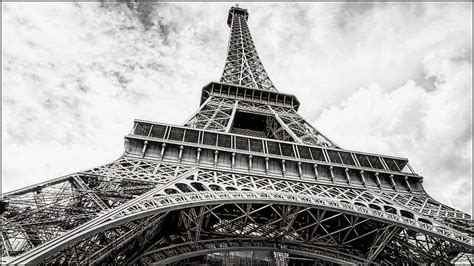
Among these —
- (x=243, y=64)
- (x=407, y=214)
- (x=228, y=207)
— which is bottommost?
(x=407, y=214)

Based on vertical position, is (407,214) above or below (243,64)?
below

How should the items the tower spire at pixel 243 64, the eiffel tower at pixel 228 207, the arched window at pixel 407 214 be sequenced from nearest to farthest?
the eiffel tower at pixel 228 207 < the arched window at pixel 407 214 < the tower spire at pixel 243 64

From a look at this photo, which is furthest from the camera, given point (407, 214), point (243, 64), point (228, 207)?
point (243, 64)

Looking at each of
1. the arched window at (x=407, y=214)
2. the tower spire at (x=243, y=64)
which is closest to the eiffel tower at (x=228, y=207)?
the arched window at (x=407, y=214)

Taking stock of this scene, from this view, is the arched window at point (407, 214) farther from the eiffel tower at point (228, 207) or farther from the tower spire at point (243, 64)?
the tower spire at point (243, 64)

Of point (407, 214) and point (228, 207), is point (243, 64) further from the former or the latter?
point (407, 214)

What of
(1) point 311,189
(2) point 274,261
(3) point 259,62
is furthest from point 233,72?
(1) point 311,189

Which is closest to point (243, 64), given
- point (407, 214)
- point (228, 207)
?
point (228, 207)

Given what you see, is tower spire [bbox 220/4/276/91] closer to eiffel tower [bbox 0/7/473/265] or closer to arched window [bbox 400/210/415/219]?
eiffel tower [bbox 0/7/473/265]
